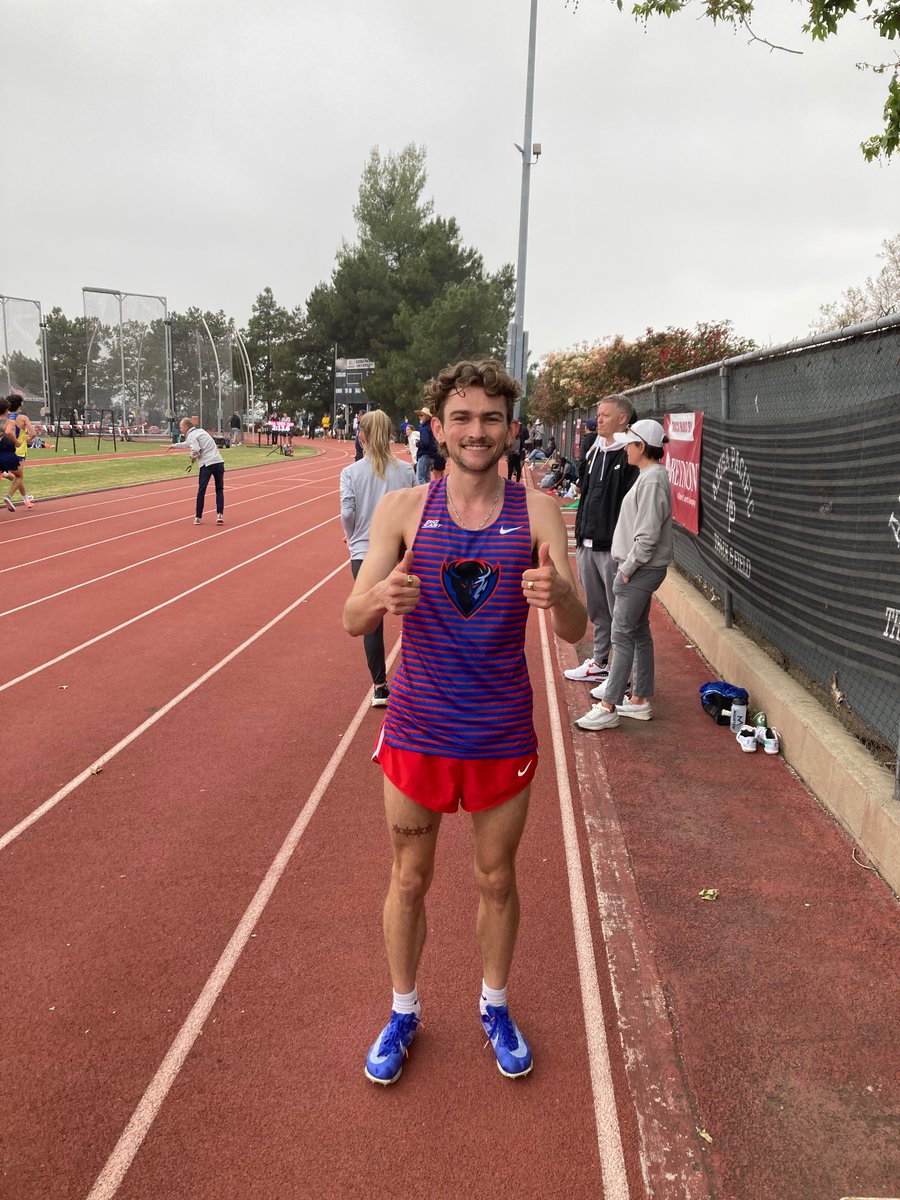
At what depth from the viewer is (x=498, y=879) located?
2.56 m

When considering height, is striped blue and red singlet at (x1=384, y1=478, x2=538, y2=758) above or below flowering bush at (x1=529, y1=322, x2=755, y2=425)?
below

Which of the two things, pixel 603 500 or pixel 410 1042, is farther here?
pixel 603 500

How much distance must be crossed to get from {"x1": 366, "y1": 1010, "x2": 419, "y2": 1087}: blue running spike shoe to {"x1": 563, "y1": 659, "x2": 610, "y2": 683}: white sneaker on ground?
4.26 m

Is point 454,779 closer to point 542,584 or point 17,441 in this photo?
point 542,584

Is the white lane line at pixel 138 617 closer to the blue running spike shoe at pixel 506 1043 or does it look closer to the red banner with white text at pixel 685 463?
the blue running spike shoe at pixel 506 1043


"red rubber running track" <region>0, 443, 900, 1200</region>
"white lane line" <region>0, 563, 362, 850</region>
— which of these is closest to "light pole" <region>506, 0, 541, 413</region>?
"white lane line" <region>0, 563, 362, 850</region>

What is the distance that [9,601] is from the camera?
30.0ft

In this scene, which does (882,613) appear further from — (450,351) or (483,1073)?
(450,351)

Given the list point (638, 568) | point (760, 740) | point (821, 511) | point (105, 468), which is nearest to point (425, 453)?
point (638, 568)

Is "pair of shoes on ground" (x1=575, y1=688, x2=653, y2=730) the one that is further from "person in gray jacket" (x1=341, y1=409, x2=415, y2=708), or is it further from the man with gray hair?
"person in gray jacket" (x1=341, y1=409, x2=415, y2=708)

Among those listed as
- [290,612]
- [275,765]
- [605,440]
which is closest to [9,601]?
[290,612]

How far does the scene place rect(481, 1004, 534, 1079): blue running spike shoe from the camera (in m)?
2.63

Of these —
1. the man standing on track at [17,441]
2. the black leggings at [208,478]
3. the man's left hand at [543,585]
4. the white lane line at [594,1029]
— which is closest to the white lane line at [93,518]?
the man standing on track at [17,441]

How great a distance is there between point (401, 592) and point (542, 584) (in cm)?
37
